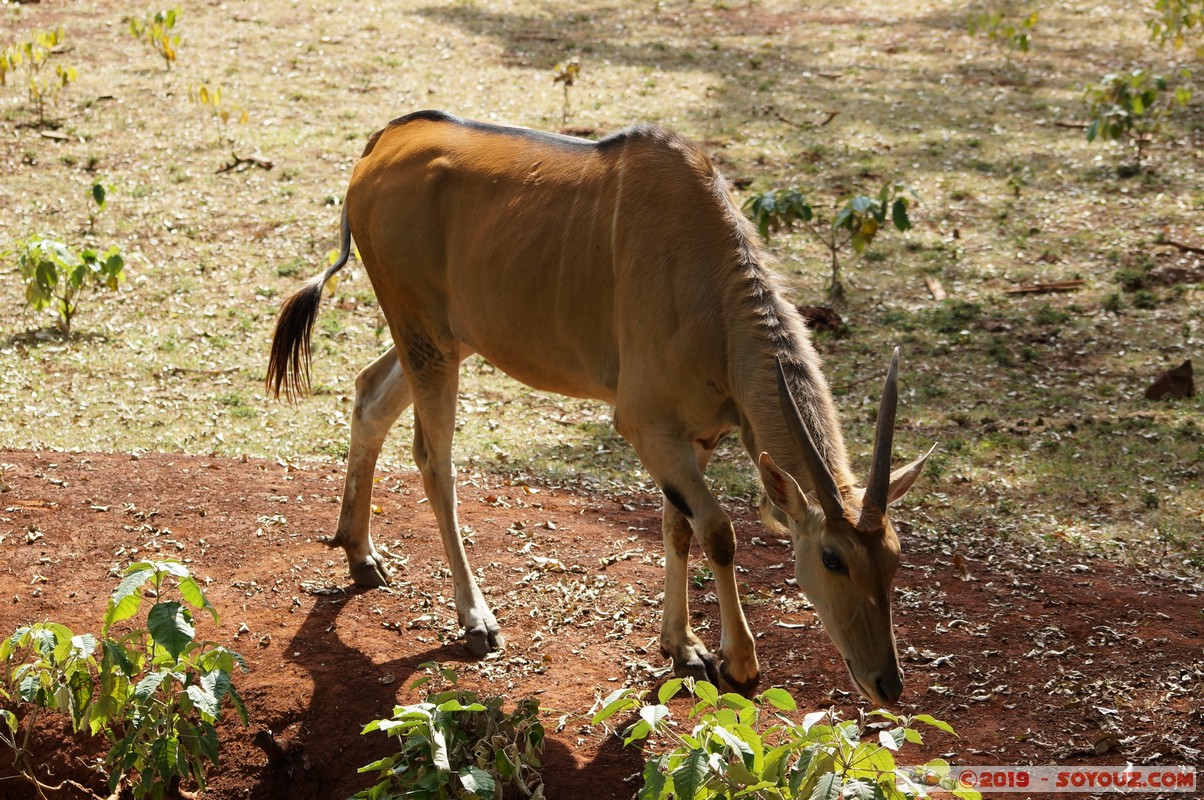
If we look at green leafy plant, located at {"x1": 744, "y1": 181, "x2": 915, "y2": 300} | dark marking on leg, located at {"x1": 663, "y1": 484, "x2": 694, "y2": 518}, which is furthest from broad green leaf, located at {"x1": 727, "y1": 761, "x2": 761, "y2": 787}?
green leafy plant, located at {"x1": 744, "y1": 181, "x2": 915, "y2": 300}

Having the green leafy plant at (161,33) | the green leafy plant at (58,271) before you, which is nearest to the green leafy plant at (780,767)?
the green leafy plant at (58,271)

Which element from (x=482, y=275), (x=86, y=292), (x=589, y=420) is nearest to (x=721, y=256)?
(x=482, y=275)

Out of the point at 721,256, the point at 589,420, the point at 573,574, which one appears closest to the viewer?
→ the point at 721,256

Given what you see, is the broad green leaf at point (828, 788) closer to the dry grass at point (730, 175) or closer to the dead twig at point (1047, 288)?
the dry grass at point (730, 175)

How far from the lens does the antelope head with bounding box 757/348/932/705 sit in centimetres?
456

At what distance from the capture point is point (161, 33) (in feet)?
50.4

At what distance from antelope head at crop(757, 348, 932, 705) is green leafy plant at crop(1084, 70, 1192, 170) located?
9.37 meters

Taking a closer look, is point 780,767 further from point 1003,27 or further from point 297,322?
point 1003,27

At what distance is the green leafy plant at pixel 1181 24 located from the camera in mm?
14695

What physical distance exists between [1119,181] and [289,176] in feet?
28.3

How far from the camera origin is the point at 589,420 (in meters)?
9.36

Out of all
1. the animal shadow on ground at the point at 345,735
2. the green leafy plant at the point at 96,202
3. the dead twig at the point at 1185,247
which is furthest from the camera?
the green leafy plant at the point at 96,202

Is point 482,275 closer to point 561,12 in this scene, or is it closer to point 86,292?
point 86,292

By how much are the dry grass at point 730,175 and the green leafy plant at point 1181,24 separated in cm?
43
